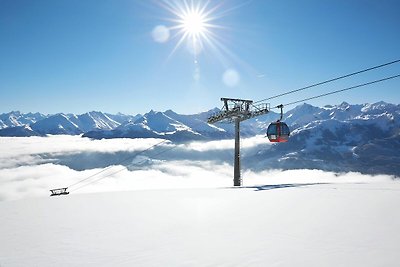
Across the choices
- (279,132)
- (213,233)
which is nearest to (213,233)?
(213,233)

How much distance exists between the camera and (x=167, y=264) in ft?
26.7

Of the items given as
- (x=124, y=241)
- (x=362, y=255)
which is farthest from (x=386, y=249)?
(x=124, y=241)

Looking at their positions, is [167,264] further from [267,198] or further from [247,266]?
[267,198]

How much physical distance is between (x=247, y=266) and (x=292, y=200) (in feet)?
30.3

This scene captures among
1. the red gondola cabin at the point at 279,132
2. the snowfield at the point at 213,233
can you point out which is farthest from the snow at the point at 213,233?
the red gondola cabin at the point at 279,132

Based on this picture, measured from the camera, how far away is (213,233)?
10.9 metres

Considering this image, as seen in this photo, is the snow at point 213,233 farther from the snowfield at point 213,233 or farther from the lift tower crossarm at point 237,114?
the lift tower crossarm at point 237,114

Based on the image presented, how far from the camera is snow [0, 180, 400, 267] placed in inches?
328

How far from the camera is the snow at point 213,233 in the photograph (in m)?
8.32

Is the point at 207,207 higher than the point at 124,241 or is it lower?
higher

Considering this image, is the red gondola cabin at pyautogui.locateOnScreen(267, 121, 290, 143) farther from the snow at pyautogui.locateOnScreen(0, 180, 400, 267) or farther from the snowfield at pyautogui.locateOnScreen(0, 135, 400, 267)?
the snow at pyautogui.locateOnScreen(0, 180, 400, 267)

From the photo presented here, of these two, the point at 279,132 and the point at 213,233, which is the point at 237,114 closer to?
the point at 279,132

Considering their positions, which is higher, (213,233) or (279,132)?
(279,132)

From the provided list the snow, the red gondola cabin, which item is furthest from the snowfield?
the red gondola cabin
